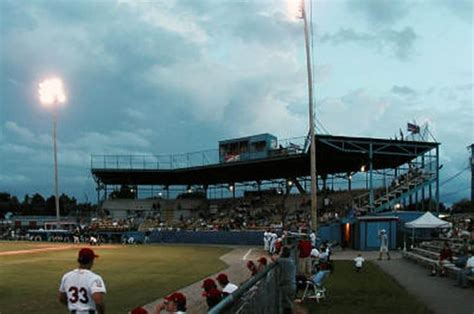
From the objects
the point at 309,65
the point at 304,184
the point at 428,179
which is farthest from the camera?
the point at 304,184

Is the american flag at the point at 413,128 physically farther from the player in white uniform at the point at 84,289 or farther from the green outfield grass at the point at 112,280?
the player in white uniform at the point at 84,289

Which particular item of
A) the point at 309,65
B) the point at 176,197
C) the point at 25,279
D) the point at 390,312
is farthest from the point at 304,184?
the point at 390,312

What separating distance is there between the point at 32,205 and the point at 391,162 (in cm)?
8504

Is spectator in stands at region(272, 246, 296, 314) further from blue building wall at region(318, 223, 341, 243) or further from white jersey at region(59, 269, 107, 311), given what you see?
blue building wall at region(318, 223, 341, 243)

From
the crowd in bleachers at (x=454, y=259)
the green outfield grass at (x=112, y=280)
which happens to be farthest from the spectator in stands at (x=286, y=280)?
the crowd in bleachers at (x=454, y=259)

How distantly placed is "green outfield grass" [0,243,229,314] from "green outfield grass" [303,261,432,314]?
4.82m

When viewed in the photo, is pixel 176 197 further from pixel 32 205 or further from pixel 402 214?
pixel 32 205

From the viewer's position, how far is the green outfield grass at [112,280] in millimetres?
15641

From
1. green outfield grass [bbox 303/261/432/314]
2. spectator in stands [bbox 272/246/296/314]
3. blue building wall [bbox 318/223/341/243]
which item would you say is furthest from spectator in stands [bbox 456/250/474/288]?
blue building wall [bbox 318/223/341/243]

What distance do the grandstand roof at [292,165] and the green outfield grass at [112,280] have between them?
20.3 m

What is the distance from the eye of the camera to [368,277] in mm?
22250

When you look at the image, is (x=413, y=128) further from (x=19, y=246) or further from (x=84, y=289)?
(x=84, y=289)

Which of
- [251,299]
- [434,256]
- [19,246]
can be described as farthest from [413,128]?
[251,299]

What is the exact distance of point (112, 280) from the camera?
21.5 m
